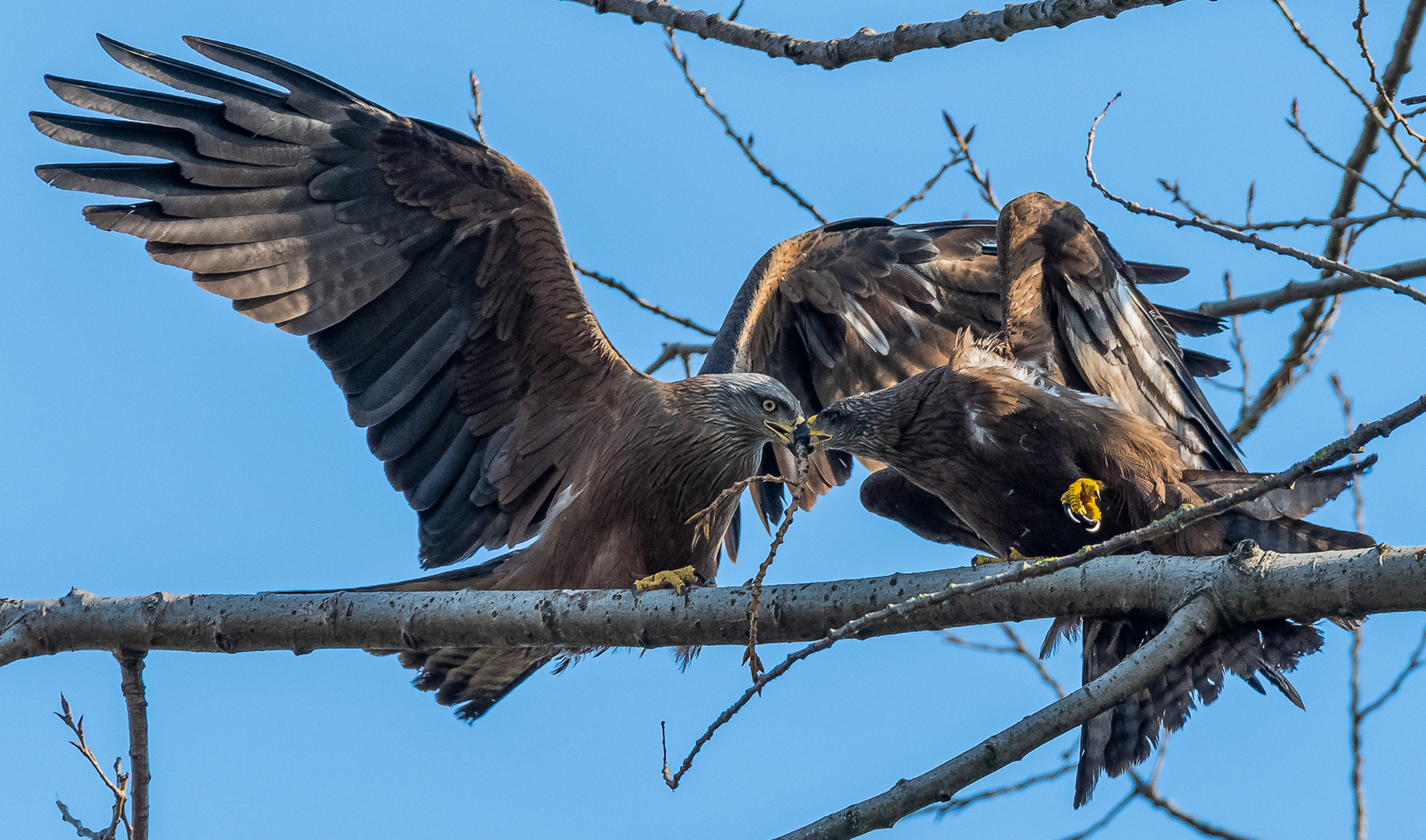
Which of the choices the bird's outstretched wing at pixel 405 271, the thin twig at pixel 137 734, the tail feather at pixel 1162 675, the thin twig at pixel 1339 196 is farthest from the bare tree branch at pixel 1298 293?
the thin twig at pixel 137 734

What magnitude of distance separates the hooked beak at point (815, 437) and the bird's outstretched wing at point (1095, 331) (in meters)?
0.82

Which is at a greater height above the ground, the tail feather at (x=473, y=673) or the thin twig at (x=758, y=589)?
the tail feather at (x=473, y=673)

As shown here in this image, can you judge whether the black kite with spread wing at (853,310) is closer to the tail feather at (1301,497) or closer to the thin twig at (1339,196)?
the thin twig at (1339,196)

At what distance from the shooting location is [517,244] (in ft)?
15.4

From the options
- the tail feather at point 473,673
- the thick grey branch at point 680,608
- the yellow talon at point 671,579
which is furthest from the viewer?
the tail feather at point 473,673

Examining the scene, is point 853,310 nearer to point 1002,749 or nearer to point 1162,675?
point 1162,675

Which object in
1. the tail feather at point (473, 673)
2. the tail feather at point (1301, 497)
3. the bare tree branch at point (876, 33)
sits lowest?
the tail feather at point (473, 673)

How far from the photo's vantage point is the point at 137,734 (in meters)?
3.13

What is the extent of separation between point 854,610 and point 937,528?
6.86 feet

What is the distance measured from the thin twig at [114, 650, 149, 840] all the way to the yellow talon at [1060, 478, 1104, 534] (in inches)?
109

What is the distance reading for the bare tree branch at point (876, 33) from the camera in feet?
10.0

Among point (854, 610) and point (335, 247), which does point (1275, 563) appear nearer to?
point (854, 610)

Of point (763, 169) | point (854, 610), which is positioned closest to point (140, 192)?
point (763, 169)

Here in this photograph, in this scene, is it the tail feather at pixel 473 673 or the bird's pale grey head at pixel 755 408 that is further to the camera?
the bird's pale grey head at pixel 755 408
